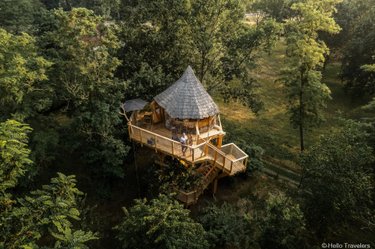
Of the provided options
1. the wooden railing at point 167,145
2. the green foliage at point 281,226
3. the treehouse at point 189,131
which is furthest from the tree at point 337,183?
the wooden railing at point 167,145

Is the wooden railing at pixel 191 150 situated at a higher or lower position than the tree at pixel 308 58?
lower

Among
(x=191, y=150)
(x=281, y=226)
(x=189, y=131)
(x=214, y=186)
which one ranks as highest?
(x=189, y=131)

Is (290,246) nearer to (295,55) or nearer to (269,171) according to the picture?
(269,171)

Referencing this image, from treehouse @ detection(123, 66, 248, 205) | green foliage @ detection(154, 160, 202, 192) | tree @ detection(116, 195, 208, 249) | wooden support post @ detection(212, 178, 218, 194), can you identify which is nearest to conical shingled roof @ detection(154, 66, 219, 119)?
treehouse @ detection(123, 66, 248, 205)

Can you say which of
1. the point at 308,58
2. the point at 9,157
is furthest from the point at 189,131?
the point at 308,58

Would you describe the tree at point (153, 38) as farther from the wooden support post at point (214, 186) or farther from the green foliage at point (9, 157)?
the green foliage at point (9, 157)

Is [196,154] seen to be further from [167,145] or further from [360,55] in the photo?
[360,55]

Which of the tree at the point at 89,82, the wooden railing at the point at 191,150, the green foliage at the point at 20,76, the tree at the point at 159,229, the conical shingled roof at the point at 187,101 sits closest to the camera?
the tree at the point at 159,229

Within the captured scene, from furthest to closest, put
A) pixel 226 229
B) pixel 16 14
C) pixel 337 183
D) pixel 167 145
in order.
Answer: pixel 16 14
pixel 167 145
pixel 226 229
pixel 337 183
